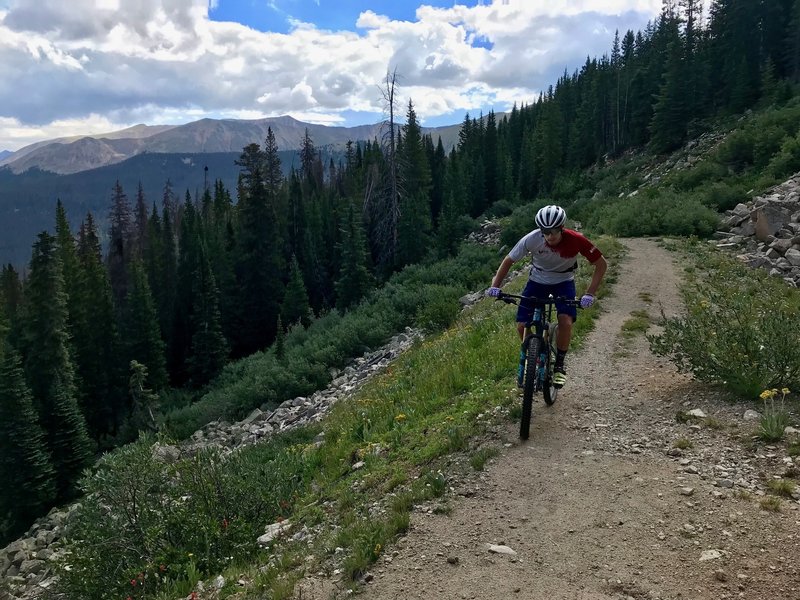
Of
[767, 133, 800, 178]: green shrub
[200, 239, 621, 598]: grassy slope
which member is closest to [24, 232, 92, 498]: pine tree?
[200, 239, 621, 598]: grassy slope

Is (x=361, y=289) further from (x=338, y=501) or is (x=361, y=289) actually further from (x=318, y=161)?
(x=318, y=161)

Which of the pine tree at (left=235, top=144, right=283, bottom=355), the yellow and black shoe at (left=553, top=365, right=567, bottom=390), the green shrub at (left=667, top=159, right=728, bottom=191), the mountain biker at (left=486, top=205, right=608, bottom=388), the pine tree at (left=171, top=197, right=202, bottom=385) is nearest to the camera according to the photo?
the mountain biker at (left=486, top=205, right=608, bottom=388)

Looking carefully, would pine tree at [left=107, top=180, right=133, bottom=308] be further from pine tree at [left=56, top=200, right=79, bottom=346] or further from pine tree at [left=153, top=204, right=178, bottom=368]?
pine tree at [left=56, top=200, right=79, bottom=346]

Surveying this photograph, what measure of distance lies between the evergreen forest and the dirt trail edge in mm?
11430

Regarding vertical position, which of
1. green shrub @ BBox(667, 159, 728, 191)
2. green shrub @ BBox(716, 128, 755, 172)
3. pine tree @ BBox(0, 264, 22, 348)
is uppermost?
green shrub @ BBox(716, 128, 755, 172)

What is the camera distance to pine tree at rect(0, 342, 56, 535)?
27062 mm

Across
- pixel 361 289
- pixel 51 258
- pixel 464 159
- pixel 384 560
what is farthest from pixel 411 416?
pixel 464 159

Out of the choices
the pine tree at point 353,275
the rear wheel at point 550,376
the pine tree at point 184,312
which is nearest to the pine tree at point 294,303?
the pine tree at point 353,275

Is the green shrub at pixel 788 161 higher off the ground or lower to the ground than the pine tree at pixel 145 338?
higher

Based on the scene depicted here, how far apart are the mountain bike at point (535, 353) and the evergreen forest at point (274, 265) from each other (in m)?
10.9

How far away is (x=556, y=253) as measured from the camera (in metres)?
6.56

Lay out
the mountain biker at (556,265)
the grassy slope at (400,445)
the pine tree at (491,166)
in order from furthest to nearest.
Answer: the pine tree at (491,166) < the mountain biker at (556,265) < the grassy slope at (400,445)

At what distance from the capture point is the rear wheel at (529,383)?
6227 millimetres

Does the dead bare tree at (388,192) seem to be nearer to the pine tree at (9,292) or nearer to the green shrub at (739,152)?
the green shrub at (739,152)
